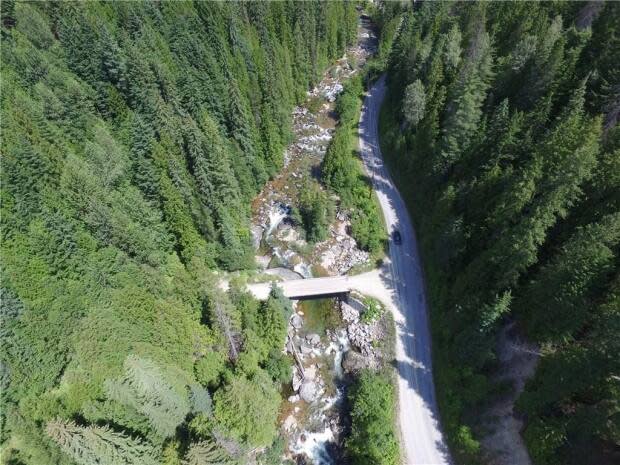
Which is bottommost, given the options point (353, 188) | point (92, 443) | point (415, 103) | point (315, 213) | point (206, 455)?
point (353, 188)

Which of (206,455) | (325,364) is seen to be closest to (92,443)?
(206,455)

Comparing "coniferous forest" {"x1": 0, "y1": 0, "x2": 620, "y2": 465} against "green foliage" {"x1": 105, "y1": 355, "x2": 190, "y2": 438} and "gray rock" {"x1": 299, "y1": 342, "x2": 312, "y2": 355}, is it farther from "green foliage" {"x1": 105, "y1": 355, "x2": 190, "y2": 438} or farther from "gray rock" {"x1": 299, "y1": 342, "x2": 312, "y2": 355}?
"gray rock" {"x1": 299, "y1": 342, "x2": 312, "y2": 355}

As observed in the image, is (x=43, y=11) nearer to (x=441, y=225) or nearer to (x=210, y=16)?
(x=210, y=16)

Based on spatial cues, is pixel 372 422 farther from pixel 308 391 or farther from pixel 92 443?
pixel 92 443

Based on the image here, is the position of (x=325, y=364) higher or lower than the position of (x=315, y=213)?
lower

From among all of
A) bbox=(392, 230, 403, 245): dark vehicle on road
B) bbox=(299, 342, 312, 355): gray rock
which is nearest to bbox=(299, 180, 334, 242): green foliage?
bbox=(392, 230, 403, 245): dark vehicle on road
